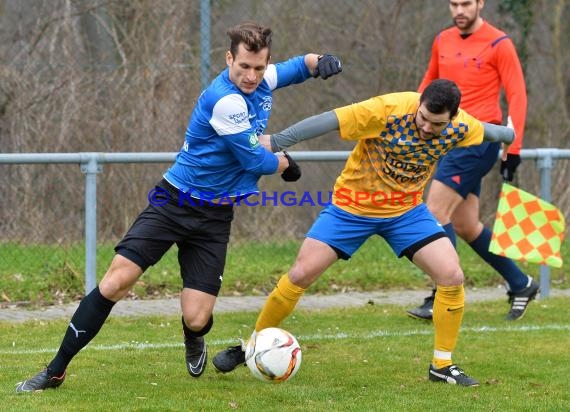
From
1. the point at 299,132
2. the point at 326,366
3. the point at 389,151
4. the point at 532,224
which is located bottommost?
the point at 326,366

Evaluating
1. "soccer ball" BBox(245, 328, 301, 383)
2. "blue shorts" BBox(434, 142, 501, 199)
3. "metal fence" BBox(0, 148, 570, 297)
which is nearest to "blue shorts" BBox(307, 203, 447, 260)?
"soccer ball" BBox(245, 328, 301, 383)

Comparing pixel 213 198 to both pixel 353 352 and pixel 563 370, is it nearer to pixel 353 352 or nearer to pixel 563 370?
pixel 353 352

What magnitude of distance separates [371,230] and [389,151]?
0.47 m

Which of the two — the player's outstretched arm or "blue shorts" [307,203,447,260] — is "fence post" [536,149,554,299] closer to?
"blue shorts" [307,203,447,260]

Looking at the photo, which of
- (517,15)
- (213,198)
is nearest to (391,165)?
(213,198)

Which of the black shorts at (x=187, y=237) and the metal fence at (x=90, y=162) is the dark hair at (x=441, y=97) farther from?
the metal fence at (x=90, y=162)

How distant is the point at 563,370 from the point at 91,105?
18.6 feet

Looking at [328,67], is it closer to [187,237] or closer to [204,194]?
[204,194]

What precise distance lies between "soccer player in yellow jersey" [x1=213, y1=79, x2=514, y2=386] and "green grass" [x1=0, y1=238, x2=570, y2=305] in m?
3.12

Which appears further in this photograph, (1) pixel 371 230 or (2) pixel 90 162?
(2) pixel 90 162

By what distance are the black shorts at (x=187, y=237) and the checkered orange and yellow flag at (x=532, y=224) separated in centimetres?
305

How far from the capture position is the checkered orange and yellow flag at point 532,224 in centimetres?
823

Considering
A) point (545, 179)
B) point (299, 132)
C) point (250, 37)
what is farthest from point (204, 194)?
point (545, 179)

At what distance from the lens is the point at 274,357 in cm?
542
